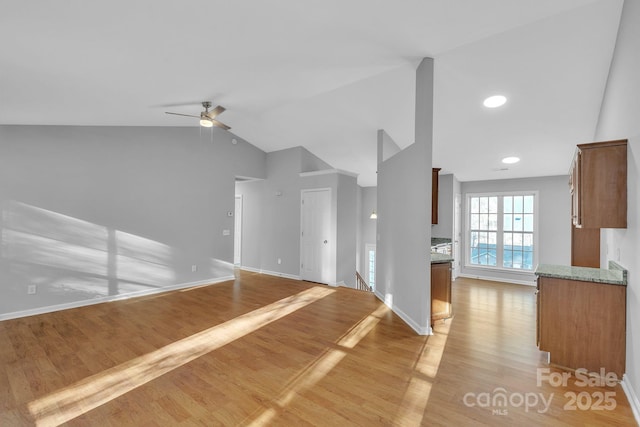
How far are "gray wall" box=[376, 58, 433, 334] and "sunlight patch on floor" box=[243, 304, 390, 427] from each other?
23.3 inches

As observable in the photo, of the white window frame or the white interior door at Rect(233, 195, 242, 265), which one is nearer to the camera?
the white window frame

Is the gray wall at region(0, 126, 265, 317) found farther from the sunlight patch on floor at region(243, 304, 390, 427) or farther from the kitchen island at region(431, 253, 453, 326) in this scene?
the kitchen island at region(431, 253, 453, 326)

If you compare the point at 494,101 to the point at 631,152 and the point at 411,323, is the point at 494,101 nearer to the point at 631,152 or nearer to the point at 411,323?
the point at 631,152

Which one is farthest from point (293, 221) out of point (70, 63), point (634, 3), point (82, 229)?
point (634, 3)

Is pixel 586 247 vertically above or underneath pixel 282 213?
underneath

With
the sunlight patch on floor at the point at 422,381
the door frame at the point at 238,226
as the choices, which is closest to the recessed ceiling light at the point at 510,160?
the sunlight patch on floor at the point at 422,381

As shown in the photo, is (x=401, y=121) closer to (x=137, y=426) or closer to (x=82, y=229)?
(x=137, y=426)

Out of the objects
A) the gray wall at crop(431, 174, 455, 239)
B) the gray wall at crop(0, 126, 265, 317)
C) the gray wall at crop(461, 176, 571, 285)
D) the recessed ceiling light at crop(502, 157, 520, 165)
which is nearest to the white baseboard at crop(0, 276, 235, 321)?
the gray wall at crop(0, 126, 265, 317)

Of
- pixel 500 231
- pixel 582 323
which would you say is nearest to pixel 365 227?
pixel 500 231

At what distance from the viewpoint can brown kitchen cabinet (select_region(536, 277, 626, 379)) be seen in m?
2.44

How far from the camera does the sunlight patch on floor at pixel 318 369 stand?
6.79 ft

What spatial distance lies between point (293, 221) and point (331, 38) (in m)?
4.45

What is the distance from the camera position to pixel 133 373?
8.59 ft

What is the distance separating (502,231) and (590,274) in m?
4.41
